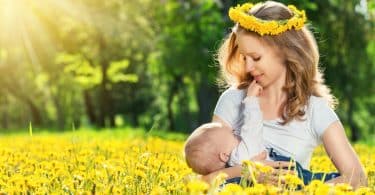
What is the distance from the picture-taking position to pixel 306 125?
4.87 meters

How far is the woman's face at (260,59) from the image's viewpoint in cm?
471

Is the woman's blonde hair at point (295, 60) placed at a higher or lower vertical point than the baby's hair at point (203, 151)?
higher

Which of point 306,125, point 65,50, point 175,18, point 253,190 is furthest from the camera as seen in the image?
point 65,50

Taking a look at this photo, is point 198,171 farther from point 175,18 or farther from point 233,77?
point 175,18

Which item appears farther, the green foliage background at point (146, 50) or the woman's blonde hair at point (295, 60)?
the green foliage background at point (146, 50)

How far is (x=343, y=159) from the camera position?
179 inches

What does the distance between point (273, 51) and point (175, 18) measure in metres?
13.5

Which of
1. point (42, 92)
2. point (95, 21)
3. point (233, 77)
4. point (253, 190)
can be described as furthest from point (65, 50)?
point (253, 190)

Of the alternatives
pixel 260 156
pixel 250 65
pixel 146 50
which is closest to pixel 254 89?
pixel 250 65

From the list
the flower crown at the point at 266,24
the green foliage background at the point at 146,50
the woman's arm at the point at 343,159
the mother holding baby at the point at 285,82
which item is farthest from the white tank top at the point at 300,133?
the green foliage background at the point at 146,50

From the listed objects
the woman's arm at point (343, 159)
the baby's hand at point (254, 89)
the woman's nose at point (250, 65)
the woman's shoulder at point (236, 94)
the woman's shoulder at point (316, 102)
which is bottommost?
the woman's arm at point (343, 159)

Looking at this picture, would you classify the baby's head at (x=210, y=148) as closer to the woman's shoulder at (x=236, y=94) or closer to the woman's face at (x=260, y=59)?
the woman's face at (x=260, y=59)

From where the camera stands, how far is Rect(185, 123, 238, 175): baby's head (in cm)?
442

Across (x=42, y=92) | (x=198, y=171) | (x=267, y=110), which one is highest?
(x=267, y=110)
